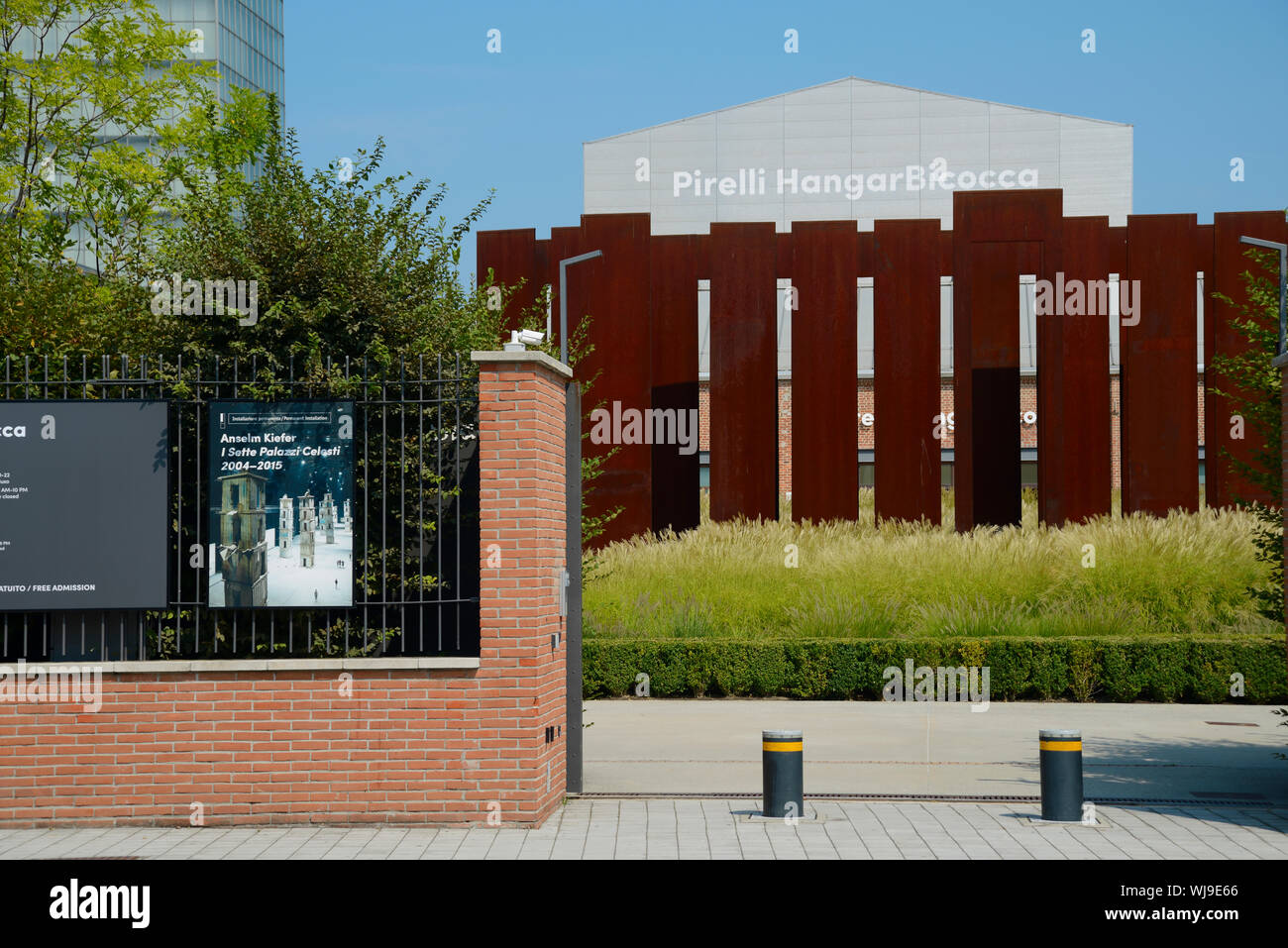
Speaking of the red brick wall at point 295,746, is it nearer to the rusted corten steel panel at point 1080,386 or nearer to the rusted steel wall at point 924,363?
the rusted steel wall at point 924,363

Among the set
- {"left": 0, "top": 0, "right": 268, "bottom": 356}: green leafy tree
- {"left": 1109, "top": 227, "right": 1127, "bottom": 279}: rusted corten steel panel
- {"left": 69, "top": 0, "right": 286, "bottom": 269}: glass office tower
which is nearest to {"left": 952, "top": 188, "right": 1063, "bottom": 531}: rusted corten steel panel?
{"left": 1109, "top": 227, "right": 1127, "bottom": 279}: rusted corten steel panel

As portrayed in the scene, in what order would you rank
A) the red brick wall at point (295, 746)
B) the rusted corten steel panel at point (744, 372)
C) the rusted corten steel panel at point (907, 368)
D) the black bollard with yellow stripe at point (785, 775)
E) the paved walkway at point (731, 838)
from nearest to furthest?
the paved walkway at point (731, 838) < the red brick wall at point (295, 746) < the black bollard with yellow stripe at point (785, 775) < the rusted corten steel panel at point (907, 368) < the rusted corten steel panel at point (744, 372)

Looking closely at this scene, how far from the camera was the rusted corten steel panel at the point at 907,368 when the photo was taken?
23.7 metres

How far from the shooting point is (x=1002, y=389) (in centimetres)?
2369

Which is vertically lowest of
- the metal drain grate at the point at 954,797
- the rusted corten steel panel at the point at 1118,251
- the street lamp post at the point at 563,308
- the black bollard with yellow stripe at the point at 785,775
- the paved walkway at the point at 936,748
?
the paved walkway at the point at 936,748

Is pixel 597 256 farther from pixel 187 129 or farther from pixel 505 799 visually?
pixel 505 799

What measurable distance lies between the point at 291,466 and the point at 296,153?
3944 mm

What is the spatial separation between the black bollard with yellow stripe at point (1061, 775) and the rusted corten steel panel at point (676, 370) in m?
15.2

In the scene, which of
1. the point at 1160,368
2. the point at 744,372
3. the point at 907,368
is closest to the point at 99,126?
the point at 744,372

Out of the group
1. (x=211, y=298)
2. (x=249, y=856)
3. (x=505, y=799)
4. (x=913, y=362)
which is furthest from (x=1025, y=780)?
(x=913, y=362)

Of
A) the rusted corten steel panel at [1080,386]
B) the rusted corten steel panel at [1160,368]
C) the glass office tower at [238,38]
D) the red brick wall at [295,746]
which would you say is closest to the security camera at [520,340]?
the red brick wall at [295,746]

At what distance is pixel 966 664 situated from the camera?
55.5ft

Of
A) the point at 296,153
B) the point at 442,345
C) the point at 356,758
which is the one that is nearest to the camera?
the point at 356,758

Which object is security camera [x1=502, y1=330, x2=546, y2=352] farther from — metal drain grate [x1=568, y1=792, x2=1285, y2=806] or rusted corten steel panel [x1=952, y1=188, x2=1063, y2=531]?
rusted corten steel panel [x1=952, y1=188, x2=1063, y2=531]
